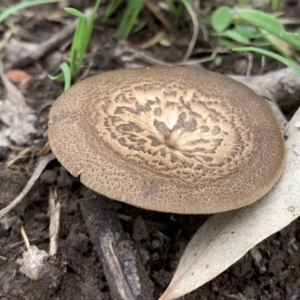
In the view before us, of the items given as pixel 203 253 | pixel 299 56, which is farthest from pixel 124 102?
pixel 299 56

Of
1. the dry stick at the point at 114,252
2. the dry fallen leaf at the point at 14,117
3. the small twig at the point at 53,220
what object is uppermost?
the dry stick at the point at 114,252

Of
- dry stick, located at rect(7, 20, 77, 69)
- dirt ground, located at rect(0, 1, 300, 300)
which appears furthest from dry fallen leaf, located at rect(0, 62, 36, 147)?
dry stick, located at rect(7, 20, 77, 69)

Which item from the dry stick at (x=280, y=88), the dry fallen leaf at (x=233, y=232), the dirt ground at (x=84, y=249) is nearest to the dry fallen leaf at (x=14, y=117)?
the dirt ground at (x=84, y=249)

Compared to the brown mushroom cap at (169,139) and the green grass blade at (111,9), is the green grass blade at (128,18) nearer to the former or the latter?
the green grass blade at (111,9)

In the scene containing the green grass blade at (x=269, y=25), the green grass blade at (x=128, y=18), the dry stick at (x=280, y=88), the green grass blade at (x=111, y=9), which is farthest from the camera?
the green grass blade at (x=111, y=9)

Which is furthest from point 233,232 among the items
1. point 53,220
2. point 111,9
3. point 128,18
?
point 111,9

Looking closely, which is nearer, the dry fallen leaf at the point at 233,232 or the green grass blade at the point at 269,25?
the dry fallen leaf at the point at 233,232
